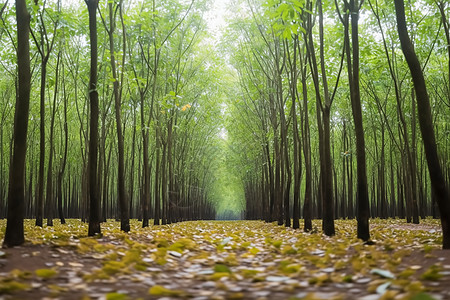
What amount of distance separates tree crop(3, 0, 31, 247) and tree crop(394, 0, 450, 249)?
207 inches

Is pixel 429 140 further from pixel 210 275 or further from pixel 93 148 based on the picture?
pixel 93 148

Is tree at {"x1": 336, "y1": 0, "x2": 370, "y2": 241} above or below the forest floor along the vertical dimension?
above

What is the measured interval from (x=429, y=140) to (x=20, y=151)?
219 inches

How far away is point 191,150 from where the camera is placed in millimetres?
27047

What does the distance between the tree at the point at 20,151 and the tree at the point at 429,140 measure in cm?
525

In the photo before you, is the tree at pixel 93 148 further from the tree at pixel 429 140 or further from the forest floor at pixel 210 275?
the tree at pixel 429 140

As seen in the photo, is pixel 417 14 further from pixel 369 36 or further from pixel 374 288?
pixel 374 288

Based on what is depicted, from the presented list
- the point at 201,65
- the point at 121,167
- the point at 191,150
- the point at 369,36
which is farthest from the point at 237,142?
the point at 121,167

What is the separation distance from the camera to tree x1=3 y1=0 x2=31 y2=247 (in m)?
4.83

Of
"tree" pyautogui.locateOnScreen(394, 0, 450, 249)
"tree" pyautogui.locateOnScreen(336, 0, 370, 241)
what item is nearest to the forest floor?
"tree" pyautogui.locateOnScreen(394, 0, 450, 249)

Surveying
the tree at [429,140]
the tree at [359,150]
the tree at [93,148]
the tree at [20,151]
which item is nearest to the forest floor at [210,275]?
the tree at [20,151]

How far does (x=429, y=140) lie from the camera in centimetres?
507

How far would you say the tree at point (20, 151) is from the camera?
4832 millimetres

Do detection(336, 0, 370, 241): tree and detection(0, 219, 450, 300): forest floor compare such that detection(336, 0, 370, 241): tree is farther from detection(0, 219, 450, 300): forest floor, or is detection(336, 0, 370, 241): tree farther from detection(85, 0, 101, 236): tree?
detection(85, 0, 101, 236): tree
